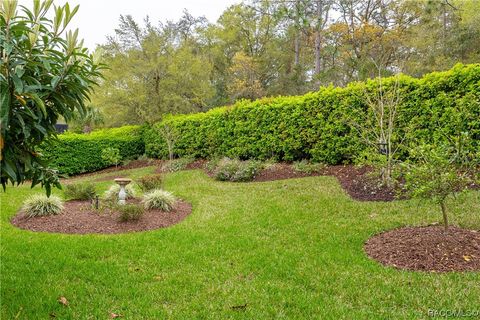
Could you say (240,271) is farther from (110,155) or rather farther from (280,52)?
(280,52)

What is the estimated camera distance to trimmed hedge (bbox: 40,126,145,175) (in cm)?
1463

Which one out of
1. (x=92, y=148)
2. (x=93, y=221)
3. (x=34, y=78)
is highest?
(x=34, y=78)

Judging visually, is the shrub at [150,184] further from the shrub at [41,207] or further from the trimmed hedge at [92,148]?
the trimmed hedge at [92,148]

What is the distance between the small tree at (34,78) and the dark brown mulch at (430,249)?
3.77 meters

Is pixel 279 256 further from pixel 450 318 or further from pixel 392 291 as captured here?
pixel 450 318

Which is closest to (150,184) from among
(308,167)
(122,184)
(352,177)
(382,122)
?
(122,184)

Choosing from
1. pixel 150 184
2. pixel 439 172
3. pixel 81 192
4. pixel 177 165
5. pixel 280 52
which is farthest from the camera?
pixel 280 52

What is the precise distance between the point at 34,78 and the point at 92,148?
1431 centimetres

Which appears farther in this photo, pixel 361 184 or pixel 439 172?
pixel 361 184

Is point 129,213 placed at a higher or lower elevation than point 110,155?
lower

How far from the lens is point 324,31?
69.3 feet

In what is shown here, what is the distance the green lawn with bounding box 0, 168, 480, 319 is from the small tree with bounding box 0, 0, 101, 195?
1.45m

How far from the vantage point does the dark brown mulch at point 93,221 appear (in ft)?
18.9

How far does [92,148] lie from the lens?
51.0 ft
